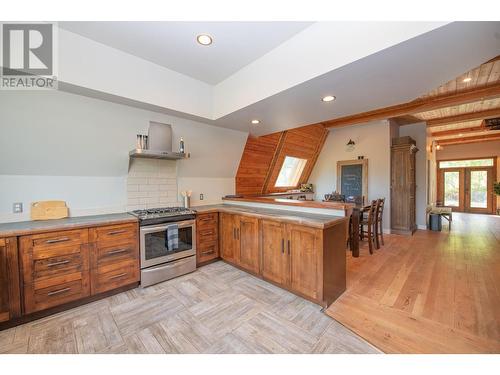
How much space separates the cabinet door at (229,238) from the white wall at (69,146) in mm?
1447

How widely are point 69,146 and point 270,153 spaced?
3737 mm

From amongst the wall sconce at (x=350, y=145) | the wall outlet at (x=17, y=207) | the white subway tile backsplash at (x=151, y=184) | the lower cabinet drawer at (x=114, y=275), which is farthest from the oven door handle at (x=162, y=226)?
the wall sconce at (x=350, y=145)

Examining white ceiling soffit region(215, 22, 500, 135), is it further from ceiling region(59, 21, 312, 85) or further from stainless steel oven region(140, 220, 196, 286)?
stainless steel oven region(140, 220, 196, 286)

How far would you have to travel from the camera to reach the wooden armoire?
5.07 metres

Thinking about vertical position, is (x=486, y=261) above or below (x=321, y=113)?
below

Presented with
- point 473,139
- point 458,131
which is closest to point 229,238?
point 458,131

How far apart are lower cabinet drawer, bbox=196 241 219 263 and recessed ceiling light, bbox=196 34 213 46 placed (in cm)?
271

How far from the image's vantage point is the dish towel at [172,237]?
2.82m

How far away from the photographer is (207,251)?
11.0ft
